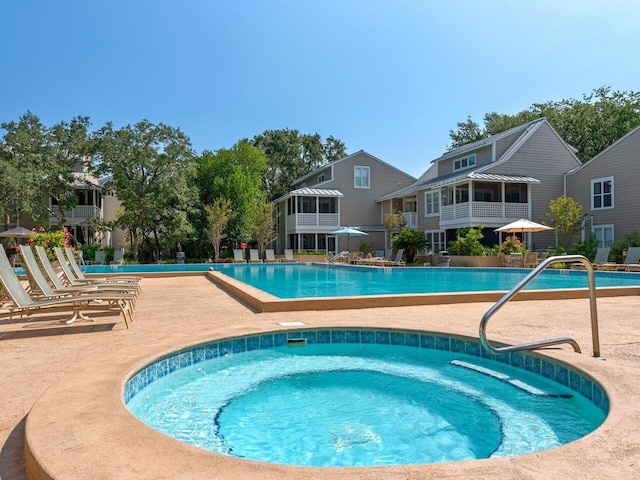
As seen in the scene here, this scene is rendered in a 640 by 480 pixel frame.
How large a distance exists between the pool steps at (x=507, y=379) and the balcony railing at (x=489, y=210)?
19542 millimetres

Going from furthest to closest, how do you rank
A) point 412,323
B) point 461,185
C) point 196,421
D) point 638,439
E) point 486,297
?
1. point 461,185
2. point 486,297
3. point 412,323
4. point 196,421
5. point 638,439

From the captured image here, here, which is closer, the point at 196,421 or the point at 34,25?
the point at 196,421

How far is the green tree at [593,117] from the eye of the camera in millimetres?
32500

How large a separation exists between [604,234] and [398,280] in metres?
13.2

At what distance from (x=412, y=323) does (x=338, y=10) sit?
38.8 feet

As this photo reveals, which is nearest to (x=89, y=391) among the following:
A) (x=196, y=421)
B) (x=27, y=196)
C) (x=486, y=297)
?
(x=196, y=421)

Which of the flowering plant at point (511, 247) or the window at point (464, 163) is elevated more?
the window at point (464, 163)

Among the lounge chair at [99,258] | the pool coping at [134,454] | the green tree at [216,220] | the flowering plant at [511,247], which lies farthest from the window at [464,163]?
the pool coping at [134,454]

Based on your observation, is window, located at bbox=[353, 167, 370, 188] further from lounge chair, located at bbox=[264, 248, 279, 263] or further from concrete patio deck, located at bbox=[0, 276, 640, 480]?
concrete patio deck, located at bbox=[0, 276, 640, 480]

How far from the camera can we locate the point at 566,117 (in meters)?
35.4

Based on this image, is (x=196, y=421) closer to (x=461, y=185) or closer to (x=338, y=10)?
(x=338, y=10)

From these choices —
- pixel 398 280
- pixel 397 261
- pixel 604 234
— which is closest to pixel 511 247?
pixel 604 234

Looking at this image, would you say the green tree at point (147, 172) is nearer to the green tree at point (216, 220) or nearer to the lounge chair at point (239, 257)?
the green tree at point (216, 220)

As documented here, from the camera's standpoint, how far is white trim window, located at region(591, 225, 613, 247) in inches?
870
